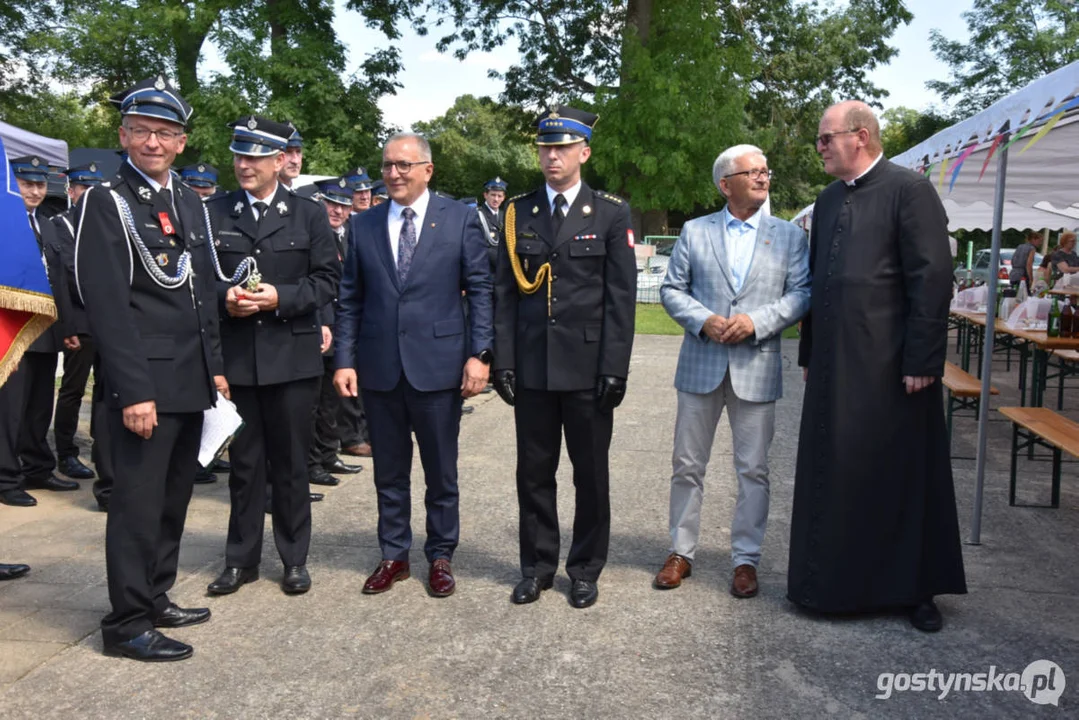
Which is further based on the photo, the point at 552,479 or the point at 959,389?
the point at 959,389

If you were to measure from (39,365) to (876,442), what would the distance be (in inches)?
215

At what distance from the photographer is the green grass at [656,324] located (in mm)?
18984

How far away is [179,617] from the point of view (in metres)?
4.34

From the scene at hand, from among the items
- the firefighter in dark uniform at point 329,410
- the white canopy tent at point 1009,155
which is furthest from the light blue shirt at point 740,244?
the firefighter in dark uniform at point 329,410

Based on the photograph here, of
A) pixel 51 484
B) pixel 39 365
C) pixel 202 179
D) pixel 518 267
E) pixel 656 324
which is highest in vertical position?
pixel 202 179

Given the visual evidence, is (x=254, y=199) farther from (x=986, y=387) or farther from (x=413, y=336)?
(x=986, y=387)

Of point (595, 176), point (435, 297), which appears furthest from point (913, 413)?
point (595, 176)

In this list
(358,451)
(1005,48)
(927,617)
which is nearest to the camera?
(927,617)

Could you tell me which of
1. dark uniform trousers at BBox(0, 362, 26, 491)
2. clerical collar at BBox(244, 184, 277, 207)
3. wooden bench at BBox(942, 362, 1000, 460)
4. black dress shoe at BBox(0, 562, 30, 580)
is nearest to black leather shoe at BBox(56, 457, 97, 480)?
dark uniform trousers at BBox(0, 362, 26, 491)

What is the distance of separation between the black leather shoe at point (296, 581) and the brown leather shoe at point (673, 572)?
65.1 inches

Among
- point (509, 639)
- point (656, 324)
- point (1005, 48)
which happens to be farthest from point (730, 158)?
point (1005, 48)

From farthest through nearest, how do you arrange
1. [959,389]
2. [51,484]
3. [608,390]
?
1. [959,389]
2. [51,484]
3. [608,390]

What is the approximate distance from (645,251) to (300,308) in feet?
79.9

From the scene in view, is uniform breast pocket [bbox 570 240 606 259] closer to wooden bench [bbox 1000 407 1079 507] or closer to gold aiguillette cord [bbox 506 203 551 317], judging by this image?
gold aiguillette cord [bbox 506 203 551 317]
